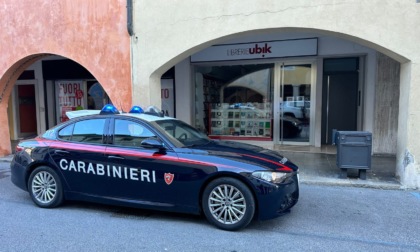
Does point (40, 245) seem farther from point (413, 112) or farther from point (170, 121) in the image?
point (413, 112)

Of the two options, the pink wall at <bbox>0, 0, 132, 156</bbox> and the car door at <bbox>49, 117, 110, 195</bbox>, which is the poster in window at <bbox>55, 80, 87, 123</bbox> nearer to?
the pink wall at <bbox>0, 0, 132, 156</bbox>

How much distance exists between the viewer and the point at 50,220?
4547 millimetres

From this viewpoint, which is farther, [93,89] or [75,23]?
[93,89]

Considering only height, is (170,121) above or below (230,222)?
above

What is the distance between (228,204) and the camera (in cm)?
411

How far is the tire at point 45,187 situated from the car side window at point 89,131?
0.68 meters

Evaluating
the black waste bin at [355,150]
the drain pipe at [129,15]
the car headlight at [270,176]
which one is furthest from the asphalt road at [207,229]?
the drain pipe at [129,15]

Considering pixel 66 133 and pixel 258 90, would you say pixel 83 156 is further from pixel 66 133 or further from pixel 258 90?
pixel 258 90

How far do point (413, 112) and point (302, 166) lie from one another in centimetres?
262

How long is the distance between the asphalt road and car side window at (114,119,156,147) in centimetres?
110

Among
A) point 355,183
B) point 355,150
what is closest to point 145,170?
point 355,183

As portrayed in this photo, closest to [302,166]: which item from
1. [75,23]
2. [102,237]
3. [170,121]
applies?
[170,121]

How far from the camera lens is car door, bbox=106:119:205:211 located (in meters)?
4.29

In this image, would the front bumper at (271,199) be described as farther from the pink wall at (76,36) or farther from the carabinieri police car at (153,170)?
the pink wall at (76,36)
